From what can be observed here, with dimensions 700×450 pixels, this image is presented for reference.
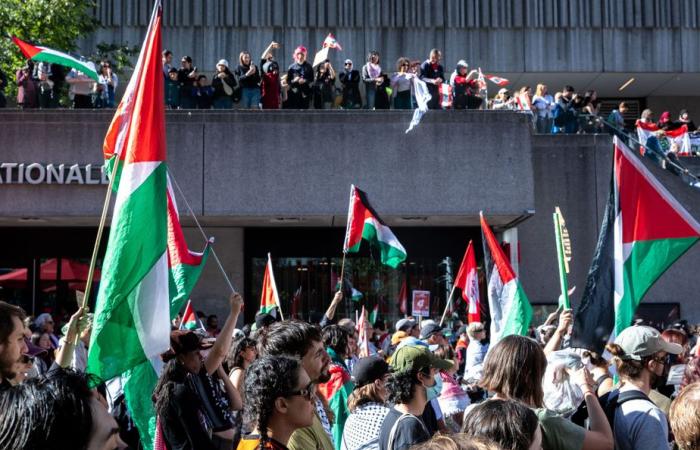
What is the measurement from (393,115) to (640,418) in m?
17.0

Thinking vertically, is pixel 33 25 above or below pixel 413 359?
above

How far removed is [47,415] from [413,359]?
351 centimetres

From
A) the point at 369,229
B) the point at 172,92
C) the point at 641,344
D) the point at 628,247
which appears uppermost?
the point at 172,92

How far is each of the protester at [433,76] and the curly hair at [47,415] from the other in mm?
18693

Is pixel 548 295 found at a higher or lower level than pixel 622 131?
lower

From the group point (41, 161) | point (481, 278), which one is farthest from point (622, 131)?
point (41, 161)

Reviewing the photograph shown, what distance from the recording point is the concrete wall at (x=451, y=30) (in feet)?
100

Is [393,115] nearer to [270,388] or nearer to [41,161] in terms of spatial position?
[41,161]

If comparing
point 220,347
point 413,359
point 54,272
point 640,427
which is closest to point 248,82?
point 54,272

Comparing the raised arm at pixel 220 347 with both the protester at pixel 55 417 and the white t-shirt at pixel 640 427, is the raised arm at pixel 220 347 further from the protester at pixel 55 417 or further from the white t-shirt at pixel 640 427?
the protester at pixel 55 417

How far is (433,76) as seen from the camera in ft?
70.9

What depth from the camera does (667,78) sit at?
32094 mm

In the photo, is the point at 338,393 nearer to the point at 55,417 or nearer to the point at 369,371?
the point at 369,371

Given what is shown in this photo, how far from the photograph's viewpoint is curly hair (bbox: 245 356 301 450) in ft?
14.7
